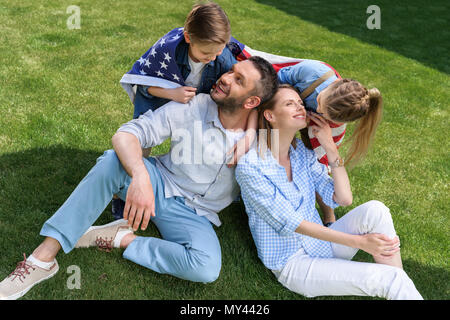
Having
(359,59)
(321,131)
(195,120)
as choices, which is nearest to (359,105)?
(321,131)

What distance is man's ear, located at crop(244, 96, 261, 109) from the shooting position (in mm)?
2877

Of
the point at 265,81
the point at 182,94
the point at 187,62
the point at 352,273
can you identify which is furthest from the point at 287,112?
the point at 352,273

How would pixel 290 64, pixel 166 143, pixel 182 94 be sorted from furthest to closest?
pixel 166 143
pixel 290 64
pixel 182 94

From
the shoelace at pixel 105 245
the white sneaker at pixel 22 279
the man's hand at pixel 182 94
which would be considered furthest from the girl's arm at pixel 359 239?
the white sneaker at pixel 22 279

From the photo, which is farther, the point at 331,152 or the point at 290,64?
the point at 290,64

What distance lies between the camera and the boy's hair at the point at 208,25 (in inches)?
112

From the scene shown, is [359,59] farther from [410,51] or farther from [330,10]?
[330,10]

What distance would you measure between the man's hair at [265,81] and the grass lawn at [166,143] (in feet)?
3.43

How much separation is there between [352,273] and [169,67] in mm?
1721

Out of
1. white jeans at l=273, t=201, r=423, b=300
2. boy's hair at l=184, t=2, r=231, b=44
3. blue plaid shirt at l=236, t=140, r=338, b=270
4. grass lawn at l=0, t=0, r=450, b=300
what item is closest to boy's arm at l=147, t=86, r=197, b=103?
boy's hair at l=184, t=2, r=231, b=44

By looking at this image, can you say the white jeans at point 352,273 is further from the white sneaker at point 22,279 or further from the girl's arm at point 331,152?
the white sneaker at point 22,279

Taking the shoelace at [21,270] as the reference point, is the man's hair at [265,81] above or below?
above

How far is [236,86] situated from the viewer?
2.88 m

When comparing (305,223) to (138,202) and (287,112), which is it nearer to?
(287,112)
